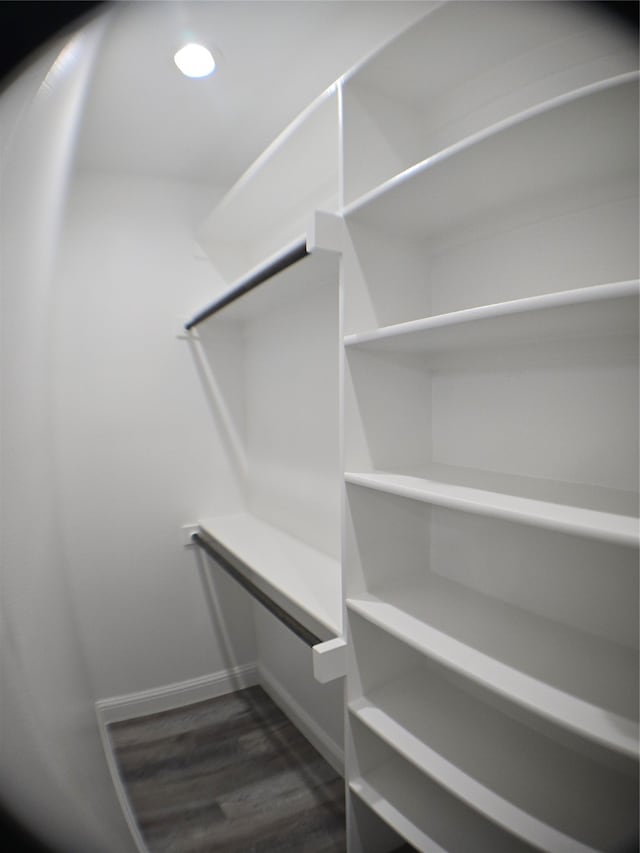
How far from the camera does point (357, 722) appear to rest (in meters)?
1.13

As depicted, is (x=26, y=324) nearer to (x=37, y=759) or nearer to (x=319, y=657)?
(x=37, y=759)

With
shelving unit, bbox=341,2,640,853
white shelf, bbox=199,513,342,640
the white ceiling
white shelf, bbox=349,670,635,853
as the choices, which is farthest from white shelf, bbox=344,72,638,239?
white shelf, bbox=349,670,635,853

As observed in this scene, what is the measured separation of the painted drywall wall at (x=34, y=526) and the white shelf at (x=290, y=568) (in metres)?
0.76

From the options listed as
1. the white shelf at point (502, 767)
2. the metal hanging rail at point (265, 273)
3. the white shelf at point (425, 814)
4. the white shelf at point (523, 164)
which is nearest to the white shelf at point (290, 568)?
the white shelf at point (502, 767)

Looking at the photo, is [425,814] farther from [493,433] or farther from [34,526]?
[34,526]

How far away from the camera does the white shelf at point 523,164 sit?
677 millimetres

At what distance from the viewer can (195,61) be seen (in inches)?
46.6

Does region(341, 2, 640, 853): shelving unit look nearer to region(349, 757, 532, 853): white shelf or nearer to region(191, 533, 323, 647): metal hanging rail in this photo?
region(349, 757, 532, 853): white shelf

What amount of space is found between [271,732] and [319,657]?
1.09m

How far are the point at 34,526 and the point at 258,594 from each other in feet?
3.80

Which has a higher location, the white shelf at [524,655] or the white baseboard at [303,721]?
the white shelf at [524,655]

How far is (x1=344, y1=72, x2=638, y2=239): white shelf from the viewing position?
68cm

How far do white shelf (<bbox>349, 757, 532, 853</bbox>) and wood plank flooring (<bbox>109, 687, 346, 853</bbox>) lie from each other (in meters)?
0.43

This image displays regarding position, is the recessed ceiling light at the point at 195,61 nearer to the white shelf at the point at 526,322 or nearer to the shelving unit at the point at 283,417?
the shelving unit at the point at 283,417
